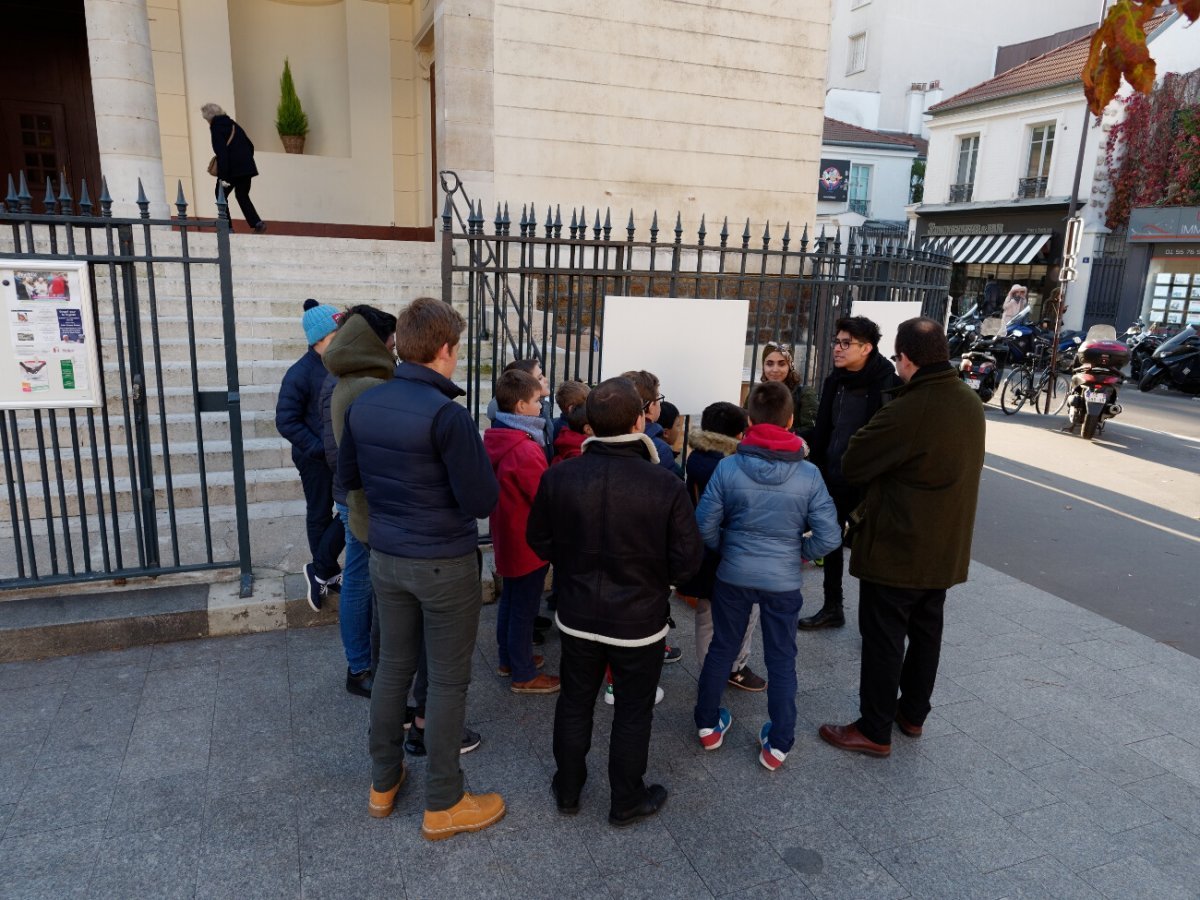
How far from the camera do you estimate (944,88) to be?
33656 mm

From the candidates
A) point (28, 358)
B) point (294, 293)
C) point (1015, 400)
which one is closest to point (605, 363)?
point (28, 358)

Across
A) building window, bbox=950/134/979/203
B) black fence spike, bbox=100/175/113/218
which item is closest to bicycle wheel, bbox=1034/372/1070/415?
black fence spike, bbox=100/175/113/218

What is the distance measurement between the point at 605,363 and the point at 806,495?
1.97m

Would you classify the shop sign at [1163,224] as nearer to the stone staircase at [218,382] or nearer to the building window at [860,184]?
the building window at [860,184]

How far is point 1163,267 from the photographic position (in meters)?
20.7

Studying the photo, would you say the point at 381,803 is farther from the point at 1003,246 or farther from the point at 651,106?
the point at 1003,246

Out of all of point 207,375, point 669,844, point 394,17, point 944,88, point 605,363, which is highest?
point 944,88

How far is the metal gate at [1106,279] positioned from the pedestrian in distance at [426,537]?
23759 millimetres

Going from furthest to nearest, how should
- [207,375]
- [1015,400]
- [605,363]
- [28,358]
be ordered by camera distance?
[1015,400], [207,375], [605,363], [28,358]

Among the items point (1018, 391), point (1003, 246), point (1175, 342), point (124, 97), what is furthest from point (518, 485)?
point (1003, 246)

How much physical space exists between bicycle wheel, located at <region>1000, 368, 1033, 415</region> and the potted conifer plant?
11.3 metres

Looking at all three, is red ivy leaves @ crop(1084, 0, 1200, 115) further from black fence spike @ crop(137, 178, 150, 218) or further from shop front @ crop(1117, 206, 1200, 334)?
shop front @ crop(1117, 206, 1200, 334)

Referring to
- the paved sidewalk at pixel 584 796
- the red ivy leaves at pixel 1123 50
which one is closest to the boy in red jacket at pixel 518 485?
the paved sidewalk at pixel 584 796

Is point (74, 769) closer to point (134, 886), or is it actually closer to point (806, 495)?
point (134, 886)
